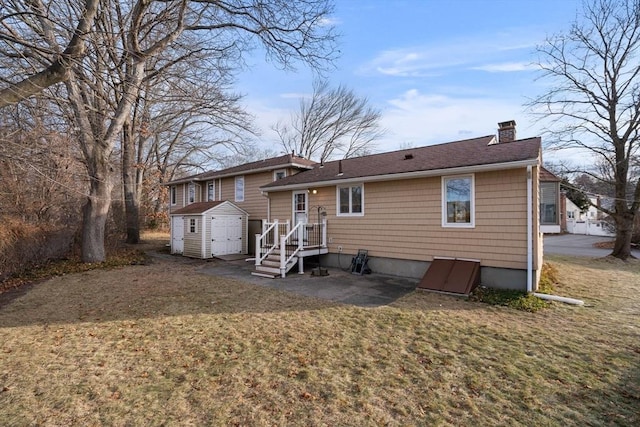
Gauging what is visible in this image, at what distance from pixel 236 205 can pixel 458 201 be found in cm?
1119

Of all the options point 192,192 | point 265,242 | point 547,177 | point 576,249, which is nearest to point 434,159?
point 547,177

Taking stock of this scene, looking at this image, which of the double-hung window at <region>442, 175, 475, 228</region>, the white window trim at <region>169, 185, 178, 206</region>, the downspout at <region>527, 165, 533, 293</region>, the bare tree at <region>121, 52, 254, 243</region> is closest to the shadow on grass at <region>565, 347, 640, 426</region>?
the downspout at <region>527, 165, 533, 293</region>

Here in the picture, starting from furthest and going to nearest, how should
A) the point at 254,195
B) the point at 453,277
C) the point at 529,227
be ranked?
the point at 254,195 < the point at 453,277 < the point at 529,227

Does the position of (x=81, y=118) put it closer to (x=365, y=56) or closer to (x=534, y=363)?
(x=365, y=56)

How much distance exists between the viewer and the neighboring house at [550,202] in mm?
8430

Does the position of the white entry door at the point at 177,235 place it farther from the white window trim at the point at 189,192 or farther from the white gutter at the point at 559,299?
the white gutter at the point at 559,299

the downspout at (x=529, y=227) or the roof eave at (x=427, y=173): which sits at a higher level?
the roof eave at (x=427, y=173)

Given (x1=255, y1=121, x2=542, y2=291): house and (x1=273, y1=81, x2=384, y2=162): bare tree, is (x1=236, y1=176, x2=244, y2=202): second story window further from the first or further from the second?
→ (x1=273, y1=81, x2=384, y2=162): bare tree

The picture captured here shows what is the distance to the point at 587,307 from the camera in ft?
20.4

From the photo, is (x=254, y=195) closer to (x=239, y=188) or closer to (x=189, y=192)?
(x=239, y=188)

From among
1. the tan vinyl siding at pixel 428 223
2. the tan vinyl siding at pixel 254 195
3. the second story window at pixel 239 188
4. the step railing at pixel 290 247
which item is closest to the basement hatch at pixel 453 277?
the tan vinyl siding at pixel 428 223

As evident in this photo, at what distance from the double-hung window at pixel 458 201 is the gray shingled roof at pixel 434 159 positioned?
1.65 feet

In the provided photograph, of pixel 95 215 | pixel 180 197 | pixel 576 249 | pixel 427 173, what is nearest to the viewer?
pixel 427 173

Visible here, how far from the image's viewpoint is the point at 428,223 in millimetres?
8641
